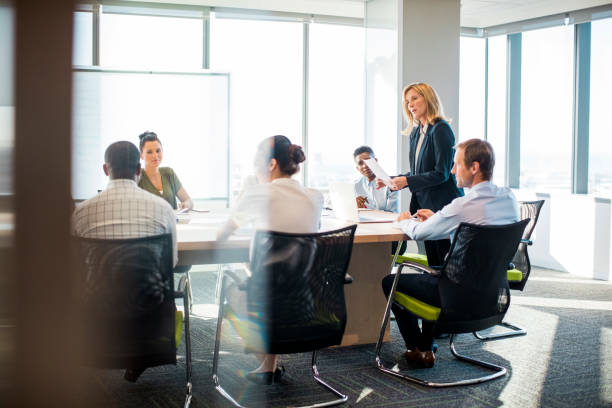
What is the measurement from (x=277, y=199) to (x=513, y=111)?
5.33m

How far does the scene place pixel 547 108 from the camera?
21.5 feet

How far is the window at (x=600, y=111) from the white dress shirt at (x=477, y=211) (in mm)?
3830

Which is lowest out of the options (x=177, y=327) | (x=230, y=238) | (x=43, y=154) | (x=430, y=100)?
(x=177, y=327)

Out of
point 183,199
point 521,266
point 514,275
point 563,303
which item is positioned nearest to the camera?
point 514,275

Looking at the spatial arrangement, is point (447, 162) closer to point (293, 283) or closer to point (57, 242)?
point (293, 283)

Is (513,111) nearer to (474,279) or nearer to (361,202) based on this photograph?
(361,202)

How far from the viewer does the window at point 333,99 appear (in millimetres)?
6473

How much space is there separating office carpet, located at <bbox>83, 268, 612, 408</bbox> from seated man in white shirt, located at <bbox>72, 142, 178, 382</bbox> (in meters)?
0.55

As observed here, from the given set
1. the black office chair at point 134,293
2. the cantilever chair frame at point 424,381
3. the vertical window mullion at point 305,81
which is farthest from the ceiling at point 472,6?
the black office chair at point 134,293

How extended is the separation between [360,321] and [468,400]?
95cm

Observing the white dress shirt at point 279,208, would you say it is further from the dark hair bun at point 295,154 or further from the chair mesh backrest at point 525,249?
the chair mesh backrest at point 525,249

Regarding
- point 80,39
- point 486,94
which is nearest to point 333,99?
point 486,94

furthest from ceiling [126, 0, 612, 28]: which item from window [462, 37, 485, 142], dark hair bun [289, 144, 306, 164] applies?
dark hair bun [289, 144, 306, 164]

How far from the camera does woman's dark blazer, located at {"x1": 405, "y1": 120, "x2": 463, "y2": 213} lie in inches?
134
